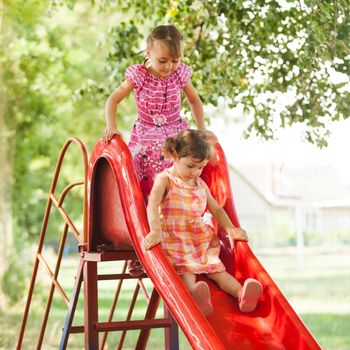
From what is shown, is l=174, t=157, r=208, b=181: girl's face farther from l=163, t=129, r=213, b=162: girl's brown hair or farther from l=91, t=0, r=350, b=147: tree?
l=91, t=0, r=350, b=147: tree

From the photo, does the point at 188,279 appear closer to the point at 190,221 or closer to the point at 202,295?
the point at 202,295

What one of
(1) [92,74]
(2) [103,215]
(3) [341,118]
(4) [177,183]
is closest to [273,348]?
(4) [177,183]

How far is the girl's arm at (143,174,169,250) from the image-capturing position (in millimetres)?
4055

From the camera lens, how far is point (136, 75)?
4.75 metres

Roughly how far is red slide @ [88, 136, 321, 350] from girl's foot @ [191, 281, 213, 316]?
0.29 ft

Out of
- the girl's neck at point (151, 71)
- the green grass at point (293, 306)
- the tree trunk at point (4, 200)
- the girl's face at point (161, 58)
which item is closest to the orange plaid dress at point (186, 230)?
the girl's face at point (161, 58)

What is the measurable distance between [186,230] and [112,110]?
810 millimetres

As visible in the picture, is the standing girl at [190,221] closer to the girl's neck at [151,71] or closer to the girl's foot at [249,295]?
the girl's foot at [249,295]

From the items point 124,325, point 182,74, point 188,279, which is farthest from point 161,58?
point 124,325

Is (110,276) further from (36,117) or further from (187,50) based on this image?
(36,117)

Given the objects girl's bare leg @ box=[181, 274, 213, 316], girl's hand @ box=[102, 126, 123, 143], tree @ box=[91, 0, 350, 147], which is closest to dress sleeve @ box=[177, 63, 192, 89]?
girl's hand @ box=[102, 126, 123, 143]

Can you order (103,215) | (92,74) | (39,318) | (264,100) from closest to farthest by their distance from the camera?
(103,215)
(264,100)
(39,318)
(92,74)

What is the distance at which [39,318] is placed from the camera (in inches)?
475

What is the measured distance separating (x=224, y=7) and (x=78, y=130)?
12.5m
